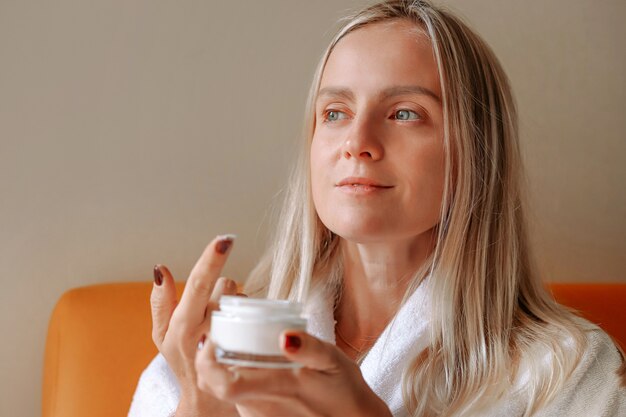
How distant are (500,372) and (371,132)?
0.37 metres

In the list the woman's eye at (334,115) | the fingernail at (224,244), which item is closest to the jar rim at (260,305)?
the fingernail at (224,244)

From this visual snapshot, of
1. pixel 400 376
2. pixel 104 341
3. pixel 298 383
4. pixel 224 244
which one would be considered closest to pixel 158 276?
pixel 224 244

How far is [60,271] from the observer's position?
158 centimetres

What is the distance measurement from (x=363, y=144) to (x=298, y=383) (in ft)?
1.49

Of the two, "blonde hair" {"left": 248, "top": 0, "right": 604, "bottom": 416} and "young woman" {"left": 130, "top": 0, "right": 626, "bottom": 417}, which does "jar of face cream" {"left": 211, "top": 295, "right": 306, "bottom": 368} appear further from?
"blonde hair" {"left": 248, "top": 0, "right": 604, "bottom": 416}

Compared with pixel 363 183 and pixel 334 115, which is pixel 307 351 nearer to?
pixel 363 183

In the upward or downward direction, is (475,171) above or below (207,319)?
above

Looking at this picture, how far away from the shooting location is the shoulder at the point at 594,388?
1127 millimetres

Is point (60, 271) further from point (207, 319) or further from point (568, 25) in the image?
point (568, 25)

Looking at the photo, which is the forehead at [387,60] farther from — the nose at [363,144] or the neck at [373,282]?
the neck at [373,282]

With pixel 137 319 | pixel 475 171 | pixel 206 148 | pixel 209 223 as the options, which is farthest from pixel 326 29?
pixel 137 319

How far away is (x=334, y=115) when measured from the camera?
1.30m

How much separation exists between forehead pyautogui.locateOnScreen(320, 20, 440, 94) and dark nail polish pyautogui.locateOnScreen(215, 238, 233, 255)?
390mm

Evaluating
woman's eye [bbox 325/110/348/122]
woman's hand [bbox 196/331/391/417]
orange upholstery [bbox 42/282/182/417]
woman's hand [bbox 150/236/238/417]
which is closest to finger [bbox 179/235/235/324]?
woman's hand [bbox 150/236/238/417]
